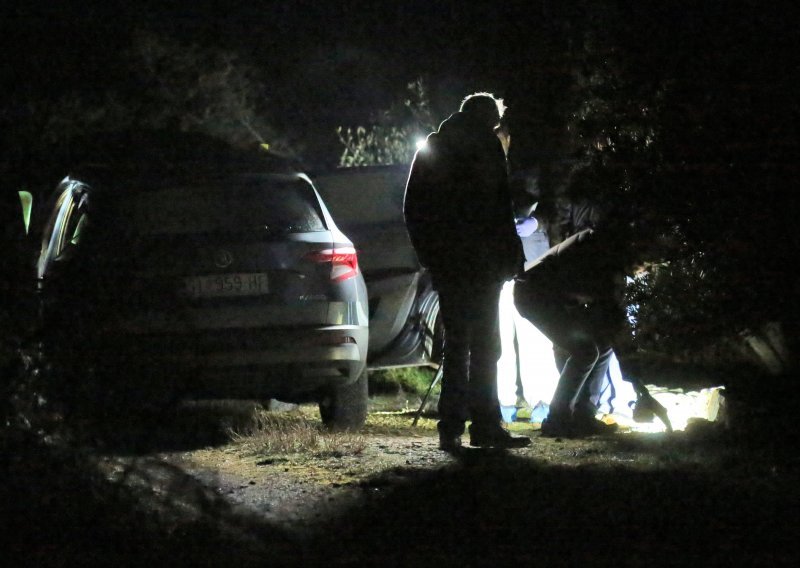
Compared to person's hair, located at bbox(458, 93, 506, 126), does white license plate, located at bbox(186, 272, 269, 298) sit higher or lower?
lower

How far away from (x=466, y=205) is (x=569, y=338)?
1.56 meters

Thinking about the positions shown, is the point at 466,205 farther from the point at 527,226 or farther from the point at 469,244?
the point at 527,226

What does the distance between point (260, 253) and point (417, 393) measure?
4.05 meters

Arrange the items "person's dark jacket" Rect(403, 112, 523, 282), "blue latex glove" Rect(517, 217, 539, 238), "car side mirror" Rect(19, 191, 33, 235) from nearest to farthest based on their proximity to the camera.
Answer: "car side mirror" Rect(19, 191, 33, 235)
"person's dark jacket" Rect(403, 112, 523, 282)
"blue latex glove" Rect(517, 217, 539, 238)

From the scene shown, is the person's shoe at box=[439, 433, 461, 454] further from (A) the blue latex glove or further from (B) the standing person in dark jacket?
(A) the blue latex glove

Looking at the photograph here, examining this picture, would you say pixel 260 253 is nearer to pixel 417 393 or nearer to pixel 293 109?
pixel 417 393

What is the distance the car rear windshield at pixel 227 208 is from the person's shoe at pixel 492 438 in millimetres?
1721

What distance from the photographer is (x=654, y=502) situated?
235 inches

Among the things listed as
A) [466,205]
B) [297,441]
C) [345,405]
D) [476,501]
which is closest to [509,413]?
[345,405]

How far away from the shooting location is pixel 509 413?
32.8 ft

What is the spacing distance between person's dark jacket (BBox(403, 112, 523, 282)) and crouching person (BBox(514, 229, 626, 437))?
36.3 inches

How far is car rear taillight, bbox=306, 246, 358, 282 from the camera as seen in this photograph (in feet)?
27.1

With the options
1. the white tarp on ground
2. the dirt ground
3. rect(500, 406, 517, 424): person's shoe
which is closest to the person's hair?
the dirt ground

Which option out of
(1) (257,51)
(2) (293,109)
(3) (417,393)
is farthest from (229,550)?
(2) (293,109)
